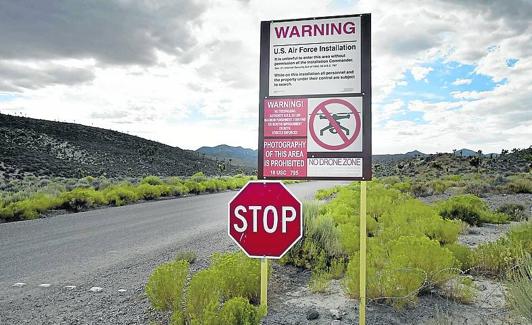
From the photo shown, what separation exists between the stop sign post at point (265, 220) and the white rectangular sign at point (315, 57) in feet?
3.63

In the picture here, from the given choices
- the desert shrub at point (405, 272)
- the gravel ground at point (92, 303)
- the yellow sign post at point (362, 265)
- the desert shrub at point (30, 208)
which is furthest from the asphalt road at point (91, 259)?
the desert shrub at point (405, 272)

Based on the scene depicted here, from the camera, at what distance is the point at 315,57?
502 cm

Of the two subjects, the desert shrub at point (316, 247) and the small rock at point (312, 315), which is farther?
the desert shrub at point (316, 247)

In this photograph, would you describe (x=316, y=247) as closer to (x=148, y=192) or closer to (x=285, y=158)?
(x=285, y=158)

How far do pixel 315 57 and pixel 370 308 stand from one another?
2838 millimetres

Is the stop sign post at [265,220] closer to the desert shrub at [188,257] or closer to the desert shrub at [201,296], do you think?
the desert shrub at [201,296]

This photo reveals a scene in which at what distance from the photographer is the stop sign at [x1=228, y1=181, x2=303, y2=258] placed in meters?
4.86

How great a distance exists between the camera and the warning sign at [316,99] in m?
4.91

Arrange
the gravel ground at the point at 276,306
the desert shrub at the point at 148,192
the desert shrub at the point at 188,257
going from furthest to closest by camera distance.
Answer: the desert shrub at the point at 148,192 → the desert shrub at the point at 188,257 → the gravel ground at the point at 276,306

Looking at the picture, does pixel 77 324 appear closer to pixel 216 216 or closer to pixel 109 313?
pixel 109 313

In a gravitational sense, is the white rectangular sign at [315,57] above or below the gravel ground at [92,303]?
above

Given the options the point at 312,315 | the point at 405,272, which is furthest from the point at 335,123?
the point at 312,315

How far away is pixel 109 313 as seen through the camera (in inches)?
210

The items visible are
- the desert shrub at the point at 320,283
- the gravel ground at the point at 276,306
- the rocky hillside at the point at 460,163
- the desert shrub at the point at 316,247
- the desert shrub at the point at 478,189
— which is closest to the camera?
the gravel ground at the point at 276,306
